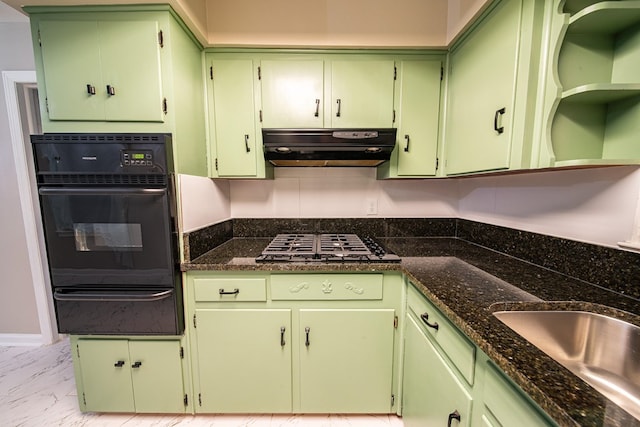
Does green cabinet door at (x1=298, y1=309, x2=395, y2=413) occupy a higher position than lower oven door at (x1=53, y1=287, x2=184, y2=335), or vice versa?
lower oven door at (x1=53, y1=287, x2=184, y2=335)

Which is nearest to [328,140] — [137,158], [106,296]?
[137,158]

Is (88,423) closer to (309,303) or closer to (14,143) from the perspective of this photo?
(309,303)

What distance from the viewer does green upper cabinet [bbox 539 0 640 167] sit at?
843 mm

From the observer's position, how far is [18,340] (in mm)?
2023

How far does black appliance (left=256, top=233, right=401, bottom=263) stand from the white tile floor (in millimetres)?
981

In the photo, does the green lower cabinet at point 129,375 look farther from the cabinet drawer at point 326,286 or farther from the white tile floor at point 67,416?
the cabinet drawer at point 326,286

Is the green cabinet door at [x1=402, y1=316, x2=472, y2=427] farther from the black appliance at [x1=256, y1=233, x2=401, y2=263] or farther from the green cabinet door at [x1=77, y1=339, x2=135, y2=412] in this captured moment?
the green cabinet door at [x1=77, y1=339, x2=135, y2=412]

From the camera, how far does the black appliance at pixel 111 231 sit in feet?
3.81

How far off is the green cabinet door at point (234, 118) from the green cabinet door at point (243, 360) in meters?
0.92

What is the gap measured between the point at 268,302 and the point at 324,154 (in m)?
0.94

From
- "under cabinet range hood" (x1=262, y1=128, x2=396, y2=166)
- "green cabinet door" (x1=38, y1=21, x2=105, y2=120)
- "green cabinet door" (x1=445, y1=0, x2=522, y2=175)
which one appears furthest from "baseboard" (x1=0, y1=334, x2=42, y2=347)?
"green cabinet door" (x1=445, y1=0, x2=522, y2=175)

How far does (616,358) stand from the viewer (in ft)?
2.46

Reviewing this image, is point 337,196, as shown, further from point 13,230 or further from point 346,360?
point 13,230

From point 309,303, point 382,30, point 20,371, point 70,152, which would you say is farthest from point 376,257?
point 20,371
